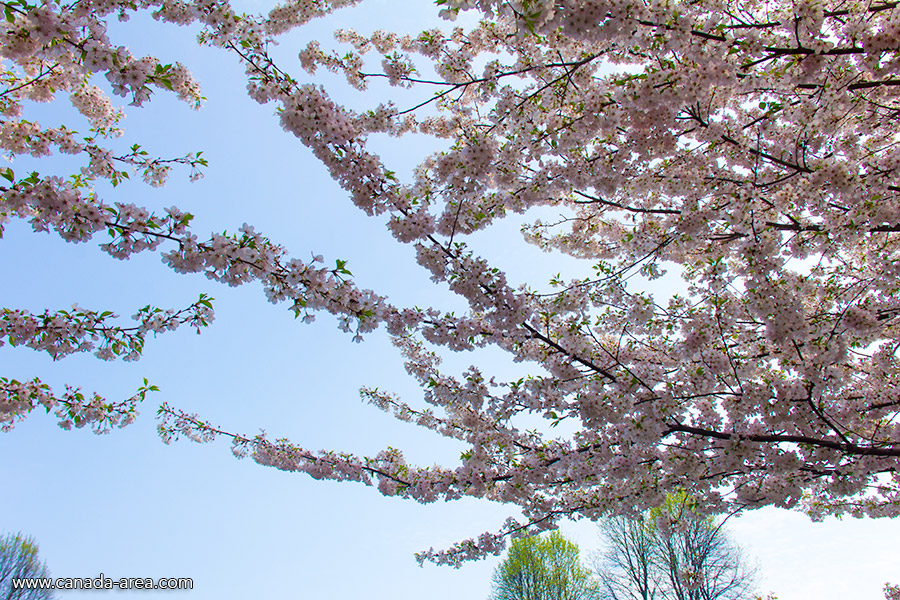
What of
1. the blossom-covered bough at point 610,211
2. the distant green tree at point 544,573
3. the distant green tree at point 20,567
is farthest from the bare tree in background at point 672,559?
the distant green tree at point 20,567

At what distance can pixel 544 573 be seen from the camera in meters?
20.2

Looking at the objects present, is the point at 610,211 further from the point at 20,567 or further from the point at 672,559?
the point at 20,567

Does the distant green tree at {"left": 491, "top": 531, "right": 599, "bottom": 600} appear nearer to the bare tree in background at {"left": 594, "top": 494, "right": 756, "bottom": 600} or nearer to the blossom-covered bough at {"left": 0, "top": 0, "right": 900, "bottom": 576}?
the bare tree in background at {"left": 594, "top": 494, "right": 756, "bottom": 600}

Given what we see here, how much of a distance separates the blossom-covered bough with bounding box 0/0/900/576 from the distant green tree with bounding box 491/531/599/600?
1616cm

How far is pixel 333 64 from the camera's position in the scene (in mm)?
6320

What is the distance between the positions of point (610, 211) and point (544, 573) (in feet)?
62.7

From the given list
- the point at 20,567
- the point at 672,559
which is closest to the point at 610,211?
the point at 672,559

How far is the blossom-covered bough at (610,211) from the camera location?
10.7 ft

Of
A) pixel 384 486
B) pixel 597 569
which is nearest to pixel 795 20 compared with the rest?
pixel 384 486

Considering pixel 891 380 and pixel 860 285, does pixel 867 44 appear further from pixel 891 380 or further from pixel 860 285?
pixel 891 380

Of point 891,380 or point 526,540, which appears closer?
point 891,380

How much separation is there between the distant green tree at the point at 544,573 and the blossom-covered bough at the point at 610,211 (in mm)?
16161

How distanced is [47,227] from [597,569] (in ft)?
73.4

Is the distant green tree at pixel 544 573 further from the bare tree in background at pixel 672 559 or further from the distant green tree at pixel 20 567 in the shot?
the distant green tree at pixel 20 567
